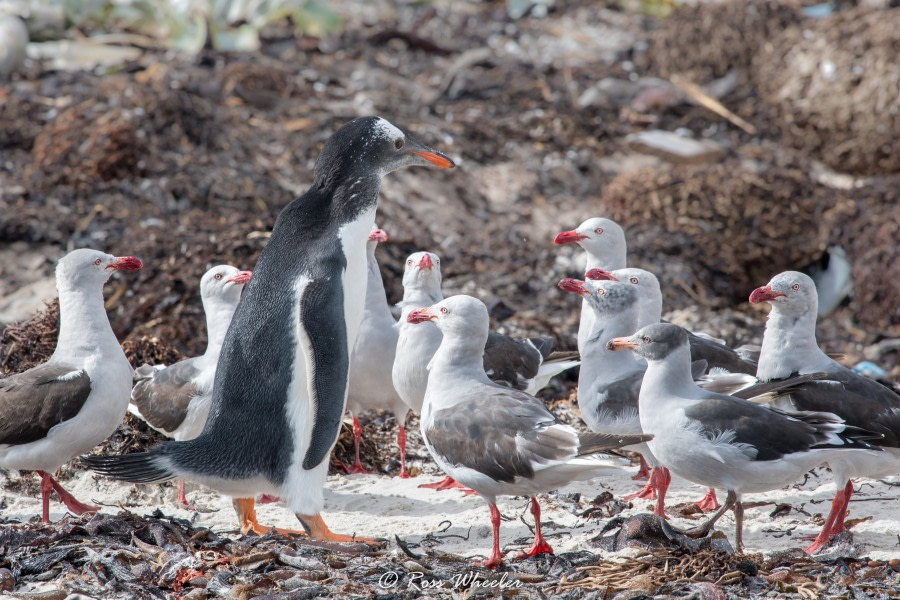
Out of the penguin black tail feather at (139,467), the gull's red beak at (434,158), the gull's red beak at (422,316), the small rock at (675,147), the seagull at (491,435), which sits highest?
the gull's red beak at (434,158)

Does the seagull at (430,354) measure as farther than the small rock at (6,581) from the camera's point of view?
Yes

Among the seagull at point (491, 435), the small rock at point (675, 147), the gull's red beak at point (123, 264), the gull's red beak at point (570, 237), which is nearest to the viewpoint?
the seagull at point (491, 435)

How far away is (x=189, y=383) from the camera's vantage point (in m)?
6.19

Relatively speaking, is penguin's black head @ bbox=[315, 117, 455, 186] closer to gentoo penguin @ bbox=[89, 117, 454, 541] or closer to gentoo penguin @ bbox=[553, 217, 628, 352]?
gentoo penguin @ bbox=[89, 117, 454, 541]

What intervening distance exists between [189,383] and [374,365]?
3.98 ft

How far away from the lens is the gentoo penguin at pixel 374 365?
6906 millimetres

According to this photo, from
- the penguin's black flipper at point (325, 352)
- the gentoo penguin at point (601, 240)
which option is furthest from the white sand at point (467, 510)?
the gentoo penguin at point (601, 240)

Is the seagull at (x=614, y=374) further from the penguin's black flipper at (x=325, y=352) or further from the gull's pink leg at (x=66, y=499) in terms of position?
the gull's pink leg at (x=66, y=499)

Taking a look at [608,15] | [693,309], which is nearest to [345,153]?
[693,309]

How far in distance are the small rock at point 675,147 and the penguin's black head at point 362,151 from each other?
7.72 metres

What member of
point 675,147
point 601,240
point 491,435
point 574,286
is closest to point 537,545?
point 491,435

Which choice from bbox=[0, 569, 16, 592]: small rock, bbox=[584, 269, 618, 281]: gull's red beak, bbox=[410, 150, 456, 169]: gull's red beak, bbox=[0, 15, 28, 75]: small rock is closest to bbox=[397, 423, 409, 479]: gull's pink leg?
bbox=[584, 269, 618, 281]: gull's red beak

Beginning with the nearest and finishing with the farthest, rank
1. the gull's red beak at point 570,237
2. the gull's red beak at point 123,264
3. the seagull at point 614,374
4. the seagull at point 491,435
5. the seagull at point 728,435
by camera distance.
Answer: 1. the seagull at point 491,435
2. the seagull at point 728,435
3. the seagull at point 614,374
4. the gull's red beak at point 123,264
5. the gull's red beak at point 570,237

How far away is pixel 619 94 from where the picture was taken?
1452 centimetres
